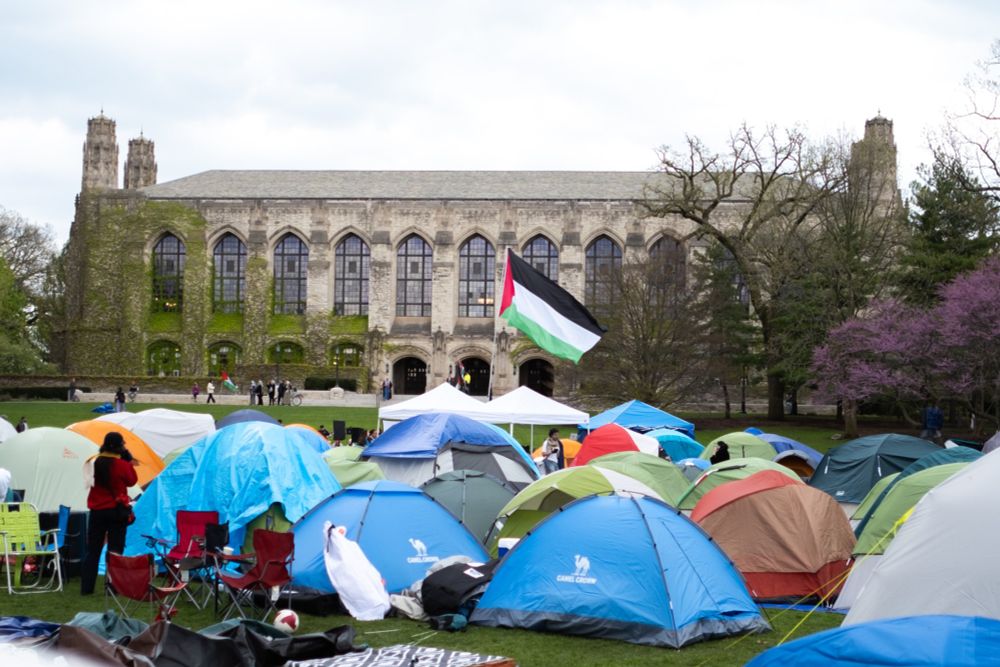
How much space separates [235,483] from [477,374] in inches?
1739

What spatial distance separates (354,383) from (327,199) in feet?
31.8

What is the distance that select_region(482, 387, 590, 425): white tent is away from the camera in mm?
21578

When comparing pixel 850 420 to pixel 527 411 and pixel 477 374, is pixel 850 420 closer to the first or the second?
pixel 527 411

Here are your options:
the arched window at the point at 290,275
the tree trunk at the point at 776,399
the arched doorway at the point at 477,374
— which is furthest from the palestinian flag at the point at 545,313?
the arched window at the point at 290,275

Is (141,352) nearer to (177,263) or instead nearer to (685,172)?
(177,263)

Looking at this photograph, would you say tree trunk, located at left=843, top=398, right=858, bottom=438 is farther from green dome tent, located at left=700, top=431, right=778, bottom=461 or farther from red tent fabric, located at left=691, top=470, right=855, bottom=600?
red tent fabric, located at left=691, top=470, right=855, bottom=600

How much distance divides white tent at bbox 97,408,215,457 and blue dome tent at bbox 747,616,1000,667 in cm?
1782

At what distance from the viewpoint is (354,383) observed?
50875 millimetres

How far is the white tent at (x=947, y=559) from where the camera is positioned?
6.60 meters

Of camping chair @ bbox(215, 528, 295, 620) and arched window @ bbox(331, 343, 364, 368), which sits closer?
camping chair @ bbox(215, 528, 295, 620)

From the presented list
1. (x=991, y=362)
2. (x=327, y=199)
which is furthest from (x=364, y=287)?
(x=991, y=362)

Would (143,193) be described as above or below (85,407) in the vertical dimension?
above

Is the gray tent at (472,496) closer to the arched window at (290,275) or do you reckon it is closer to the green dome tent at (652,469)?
the green dome tent at (652,469)

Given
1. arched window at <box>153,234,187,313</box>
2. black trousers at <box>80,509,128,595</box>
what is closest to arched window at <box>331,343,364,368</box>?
arched window at <box>153,234,187,313</box>
